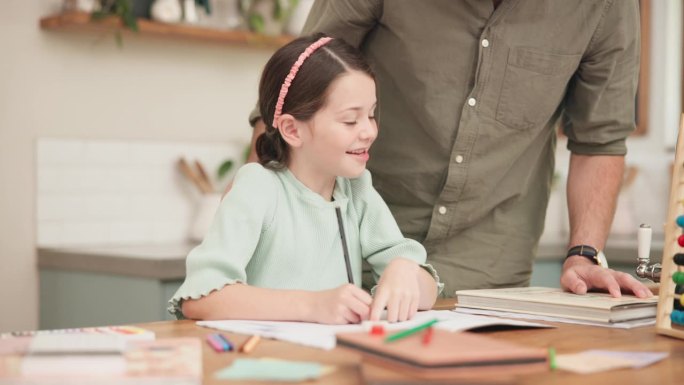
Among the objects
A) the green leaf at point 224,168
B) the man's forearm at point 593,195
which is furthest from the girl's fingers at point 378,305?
the green leaf at point 224,168

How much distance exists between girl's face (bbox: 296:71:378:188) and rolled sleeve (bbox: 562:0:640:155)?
23.3 inches

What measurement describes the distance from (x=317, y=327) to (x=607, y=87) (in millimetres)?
1038

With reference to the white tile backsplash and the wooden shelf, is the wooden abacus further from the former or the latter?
the white tile backsplash

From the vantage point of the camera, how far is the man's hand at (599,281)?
1675 mm

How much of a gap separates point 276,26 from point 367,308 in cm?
241

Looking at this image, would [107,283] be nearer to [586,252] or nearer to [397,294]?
[586,252]

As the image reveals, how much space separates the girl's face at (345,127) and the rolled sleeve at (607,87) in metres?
0.59

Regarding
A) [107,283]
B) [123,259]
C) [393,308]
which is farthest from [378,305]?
[107,283]

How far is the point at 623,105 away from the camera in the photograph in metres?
2.16

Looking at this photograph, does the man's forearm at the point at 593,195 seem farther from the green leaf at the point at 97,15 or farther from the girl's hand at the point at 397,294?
the green leaf at the point at 97,15

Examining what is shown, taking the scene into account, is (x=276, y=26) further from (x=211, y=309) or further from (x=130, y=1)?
(x=211, y=309)

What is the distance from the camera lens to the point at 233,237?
1592mm

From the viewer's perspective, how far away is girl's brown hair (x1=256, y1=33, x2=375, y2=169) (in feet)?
5.67

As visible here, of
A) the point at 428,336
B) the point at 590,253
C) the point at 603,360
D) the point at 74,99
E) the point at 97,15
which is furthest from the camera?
the point at 74,99
